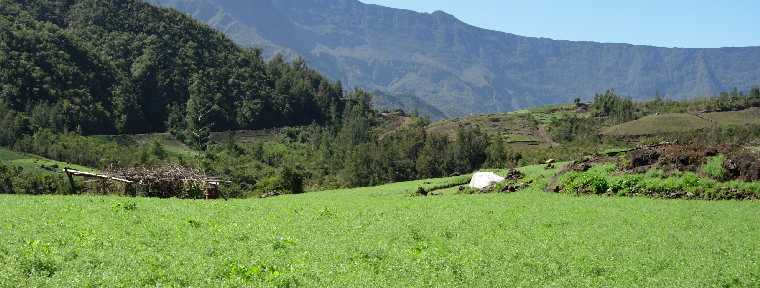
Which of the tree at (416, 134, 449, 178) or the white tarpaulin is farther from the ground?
the white tarpaulin

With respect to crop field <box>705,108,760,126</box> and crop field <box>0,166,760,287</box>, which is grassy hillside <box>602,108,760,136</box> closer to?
crop field <box>705,108,760,126</box>

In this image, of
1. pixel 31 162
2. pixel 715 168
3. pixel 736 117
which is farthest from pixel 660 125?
pixel 31 162

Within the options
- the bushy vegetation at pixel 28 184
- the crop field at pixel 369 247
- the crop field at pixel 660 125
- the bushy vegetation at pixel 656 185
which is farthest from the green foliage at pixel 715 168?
the crop field at pixel 660 125

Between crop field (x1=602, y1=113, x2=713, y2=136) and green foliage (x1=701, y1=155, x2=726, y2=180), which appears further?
crop field (x1=602, y1=113, x2=713, y2=136)

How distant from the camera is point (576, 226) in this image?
1033 inches

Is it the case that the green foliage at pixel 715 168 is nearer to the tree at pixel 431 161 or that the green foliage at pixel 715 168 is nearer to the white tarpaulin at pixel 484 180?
the white tarpaulin at pixel 484 180

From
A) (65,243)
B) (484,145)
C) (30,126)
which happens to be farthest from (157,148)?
(65,243)

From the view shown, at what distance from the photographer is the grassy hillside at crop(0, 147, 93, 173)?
5241 inches

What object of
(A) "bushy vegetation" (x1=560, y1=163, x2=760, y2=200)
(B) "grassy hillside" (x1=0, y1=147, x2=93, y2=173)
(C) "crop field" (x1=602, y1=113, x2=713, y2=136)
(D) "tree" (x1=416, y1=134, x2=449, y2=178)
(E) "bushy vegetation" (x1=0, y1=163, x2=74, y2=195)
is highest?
(A) "bushy vegetation" (x1=560, y1=163, x2=760, y2=200)

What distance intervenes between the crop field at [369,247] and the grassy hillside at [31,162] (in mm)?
118865

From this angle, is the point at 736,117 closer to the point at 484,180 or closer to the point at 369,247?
the point at 484,180

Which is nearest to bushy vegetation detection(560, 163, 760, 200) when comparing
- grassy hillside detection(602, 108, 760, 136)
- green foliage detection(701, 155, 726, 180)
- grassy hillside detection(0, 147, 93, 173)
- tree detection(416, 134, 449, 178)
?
green foliage detection(701, 155, 726, 180)

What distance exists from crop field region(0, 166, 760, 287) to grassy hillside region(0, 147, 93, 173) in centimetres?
11886

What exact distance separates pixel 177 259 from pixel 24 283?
3.88 meters
